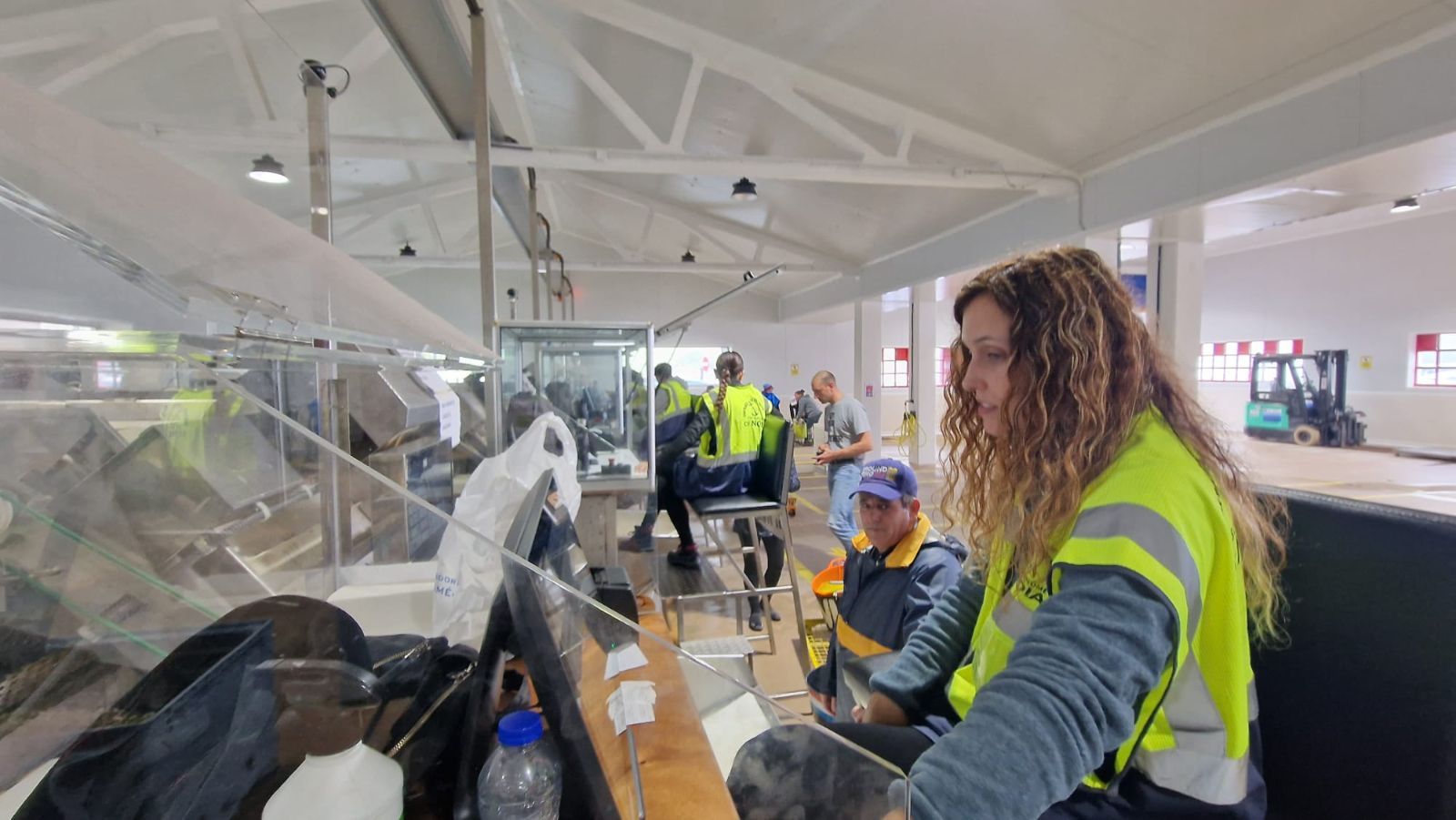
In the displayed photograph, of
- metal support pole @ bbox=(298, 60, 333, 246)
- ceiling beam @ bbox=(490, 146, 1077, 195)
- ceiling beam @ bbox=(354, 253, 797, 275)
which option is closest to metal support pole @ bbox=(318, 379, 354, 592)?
metal support pole @ bbox=(298, 60, 333, 246)

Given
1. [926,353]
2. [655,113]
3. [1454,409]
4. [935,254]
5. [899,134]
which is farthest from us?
[1454,409]

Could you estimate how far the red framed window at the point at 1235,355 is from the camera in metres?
11.0

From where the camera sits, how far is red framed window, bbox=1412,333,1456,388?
30.0 feet

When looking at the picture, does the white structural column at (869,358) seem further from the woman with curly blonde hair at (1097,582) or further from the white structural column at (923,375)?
the woman with curly blonde hair at (1097,582)

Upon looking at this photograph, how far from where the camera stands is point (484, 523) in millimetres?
1459

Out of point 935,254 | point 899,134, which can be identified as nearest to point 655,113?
point 899,134

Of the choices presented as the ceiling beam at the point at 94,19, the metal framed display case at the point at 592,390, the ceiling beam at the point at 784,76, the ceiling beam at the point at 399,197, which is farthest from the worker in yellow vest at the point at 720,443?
the ceiling beam at the point at 399,197

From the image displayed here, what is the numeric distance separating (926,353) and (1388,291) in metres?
7.87

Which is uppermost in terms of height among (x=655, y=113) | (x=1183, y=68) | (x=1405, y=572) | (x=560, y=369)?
(x=655, y=113)

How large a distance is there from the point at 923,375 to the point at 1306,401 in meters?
7.36

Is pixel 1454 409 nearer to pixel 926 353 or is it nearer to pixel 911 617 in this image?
pixel 926 353

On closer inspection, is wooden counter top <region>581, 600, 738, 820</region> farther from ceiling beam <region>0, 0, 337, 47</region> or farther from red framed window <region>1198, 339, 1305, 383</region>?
red framed window <region>1198, 339, 1305, 383</region>

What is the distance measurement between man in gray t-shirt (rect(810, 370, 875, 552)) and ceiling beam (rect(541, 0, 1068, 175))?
5.70 ft

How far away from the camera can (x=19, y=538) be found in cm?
52
